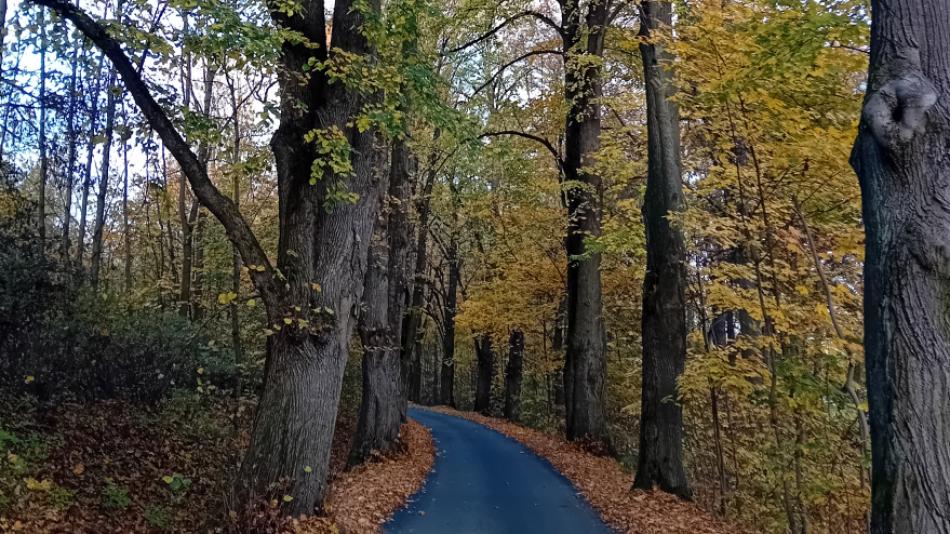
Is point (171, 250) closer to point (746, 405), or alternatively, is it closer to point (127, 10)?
point (127, 10)

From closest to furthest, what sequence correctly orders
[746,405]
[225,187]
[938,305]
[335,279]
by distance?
[938,305], [335,279], [746,405], [225,187]

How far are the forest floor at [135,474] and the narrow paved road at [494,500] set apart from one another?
48 centimetres

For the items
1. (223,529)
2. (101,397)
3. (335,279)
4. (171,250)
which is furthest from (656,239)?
(171,250)

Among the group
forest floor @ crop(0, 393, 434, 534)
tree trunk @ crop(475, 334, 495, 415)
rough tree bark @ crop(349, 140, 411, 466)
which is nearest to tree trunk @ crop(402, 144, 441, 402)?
tree trunk @ crop(475, 334, 495, 415)

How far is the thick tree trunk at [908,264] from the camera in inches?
120

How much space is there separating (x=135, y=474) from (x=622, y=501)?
23.0ft

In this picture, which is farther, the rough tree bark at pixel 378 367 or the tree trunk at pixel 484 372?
the tree trunk at pixel 484 372

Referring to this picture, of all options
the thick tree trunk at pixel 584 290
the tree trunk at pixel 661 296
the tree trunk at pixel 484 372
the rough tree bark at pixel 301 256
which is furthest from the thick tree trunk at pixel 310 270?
the tree trunk at pixel 484 372

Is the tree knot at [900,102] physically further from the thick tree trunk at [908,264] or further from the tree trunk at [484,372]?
the tree trunk at [484,372]

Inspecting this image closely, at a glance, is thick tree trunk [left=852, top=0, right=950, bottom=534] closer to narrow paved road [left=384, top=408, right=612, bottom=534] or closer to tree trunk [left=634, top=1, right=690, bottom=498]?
narrow paved road [left=384, top=408, right=612, bottom=534]

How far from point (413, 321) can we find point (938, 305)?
17.8 metres

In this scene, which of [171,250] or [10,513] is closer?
[10,513]

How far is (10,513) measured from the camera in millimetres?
5637

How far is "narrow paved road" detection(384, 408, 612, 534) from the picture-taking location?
7.68 metres
